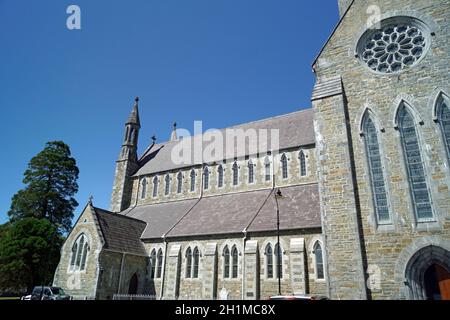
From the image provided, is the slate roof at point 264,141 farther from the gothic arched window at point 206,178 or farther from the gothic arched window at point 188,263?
the gothic arched window at point 188,263

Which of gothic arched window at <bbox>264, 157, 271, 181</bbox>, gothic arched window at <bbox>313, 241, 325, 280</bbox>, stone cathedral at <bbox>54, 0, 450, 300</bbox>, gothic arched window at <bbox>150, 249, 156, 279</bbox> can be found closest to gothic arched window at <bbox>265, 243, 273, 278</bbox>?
stone cathedral at <bbox>54, 0, 450, 300</bbox>

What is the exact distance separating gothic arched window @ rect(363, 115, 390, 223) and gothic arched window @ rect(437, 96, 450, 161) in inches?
108

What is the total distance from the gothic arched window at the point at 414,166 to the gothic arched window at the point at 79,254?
22378 mm

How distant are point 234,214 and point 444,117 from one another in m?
15.0

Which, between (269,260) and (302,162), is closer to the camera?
(269,260)

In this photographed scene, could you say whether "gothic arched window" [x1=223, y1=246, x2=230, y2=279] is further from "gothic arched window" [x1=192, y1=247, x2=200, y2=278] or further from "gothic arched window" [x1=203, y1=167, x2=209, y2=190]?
"gothic arched window" [x1=203, y1=167, x2=209, y2=190]

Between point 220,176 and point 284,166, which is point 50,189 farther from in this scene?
point 284,166

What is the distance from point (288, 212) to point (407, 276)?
9.08 metres

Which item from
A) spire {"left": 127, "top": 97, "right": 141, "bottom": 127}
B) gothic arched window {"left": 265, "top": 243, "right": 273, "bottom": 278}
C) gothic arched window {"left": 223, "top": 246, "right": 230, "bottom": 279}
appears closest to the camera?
gothic arched window {"left": 265, "top": 243, "right": 273, "bottom": 278}

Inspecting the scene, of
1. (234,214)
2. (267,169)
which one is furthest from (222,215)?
(267,169)

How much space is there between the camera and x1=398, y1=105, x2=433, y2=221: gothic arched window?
522 inches

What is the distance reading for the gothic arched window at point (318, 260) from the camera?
17.5 m

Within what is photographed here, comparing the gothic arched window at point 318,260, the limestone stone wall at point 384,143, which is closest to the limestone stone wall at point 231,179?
the gothic arched window at point 318,260

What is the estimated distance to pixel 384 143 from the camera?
48.7 feet
